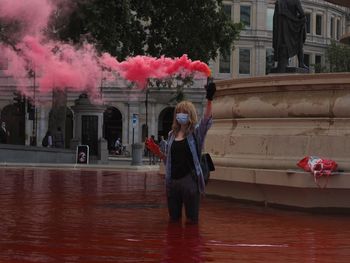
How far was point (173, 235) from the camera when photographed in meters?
6.99

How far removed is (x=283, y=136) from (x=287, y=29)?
13.3ft

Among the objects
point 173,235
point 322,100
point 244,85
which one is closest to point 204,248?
point 173,235

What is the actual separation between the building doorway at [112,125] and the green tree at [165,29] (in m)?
23.2

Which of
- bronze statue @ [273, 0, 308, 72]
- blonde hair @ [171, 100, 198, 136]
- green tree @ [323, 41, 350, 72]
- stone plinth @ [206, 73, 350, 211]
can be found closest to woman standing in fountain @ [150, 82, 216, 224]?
blonde hair @ [171, 100, 198, 136]

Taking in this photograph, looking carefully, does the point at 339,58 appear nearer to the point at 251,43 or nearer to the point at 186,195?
the point at 251,43

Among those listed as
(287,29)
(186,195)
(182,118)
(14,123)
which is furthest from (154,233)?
(14,123)

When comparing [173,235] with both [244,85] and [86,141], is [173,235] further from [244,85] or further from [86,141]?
[86,141]

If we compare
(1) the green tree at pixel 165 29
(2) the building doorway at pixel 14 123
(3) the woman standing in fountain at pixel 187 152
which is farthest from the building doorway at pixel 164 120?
(3) the woman standing in fountain at pixel 187 152

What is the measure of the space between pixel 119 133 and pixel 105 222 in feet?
173

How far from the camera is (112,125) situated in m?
59.9

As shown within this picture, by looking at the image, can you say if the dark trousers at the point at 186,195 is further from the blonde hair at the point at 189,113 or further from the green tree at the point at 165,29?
the green tree at the point at 165,29

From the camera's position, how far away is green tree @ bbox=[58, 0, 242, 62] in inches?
1228

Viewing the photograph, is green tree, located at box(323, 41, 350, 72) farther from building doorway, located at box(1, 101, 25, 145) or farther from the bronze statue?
the bronze statue

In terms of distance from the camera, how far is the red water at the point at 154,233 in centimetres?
588
